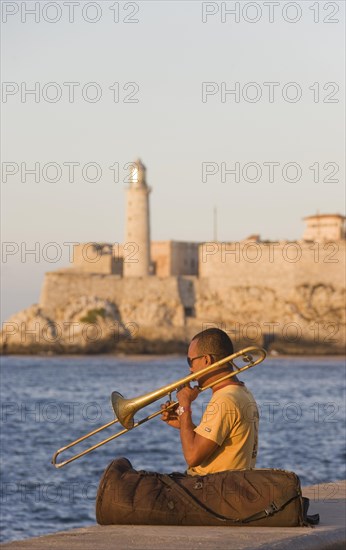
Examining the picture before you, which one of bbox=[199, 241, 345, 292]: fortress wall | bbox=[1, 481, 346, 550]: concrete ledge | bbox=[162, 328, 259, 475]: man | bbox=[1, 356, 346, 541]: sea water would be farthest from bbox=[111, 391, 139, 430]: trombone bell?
bbox=[199, 241, 345, 292]: fortress wall

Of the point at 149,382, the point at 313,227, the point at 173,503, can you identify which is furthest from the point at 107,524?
the point at 313,227

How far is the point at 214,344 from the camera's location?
13.6ft

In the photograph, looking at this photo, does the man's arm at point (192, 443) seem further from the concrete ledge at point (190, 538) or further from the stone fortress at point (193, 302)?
the stone fortress at point (193, 302)

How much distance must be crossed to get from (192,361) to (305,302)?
59.7 meters

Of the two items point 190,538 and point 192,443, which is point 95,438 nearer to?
point 192,443

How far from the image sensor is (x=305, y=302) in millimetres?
63438

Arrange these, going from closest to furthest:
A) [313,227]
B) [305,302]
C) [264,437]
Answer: [264,437] → [305,302] → [313,227]

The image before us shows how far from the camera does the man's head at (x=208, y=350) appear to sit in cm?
414

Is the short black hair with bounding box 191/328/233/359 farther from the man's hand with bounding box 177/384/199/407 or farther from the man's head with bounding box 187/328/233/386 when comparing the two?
the man's hand with bounding box 177/384/199/407

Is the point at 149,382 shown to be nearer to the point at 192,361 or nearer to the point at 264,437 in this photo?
the point at 264,437

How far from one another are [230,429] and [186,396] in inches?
8.0

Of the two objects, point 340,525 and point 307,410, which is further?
point 307,410

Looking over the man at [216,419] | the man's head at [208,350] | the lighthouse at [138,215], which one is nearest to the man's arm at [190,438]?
the man at [216,419]

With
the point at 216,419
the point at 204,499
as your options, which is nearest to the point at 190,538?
the point at 204,499
